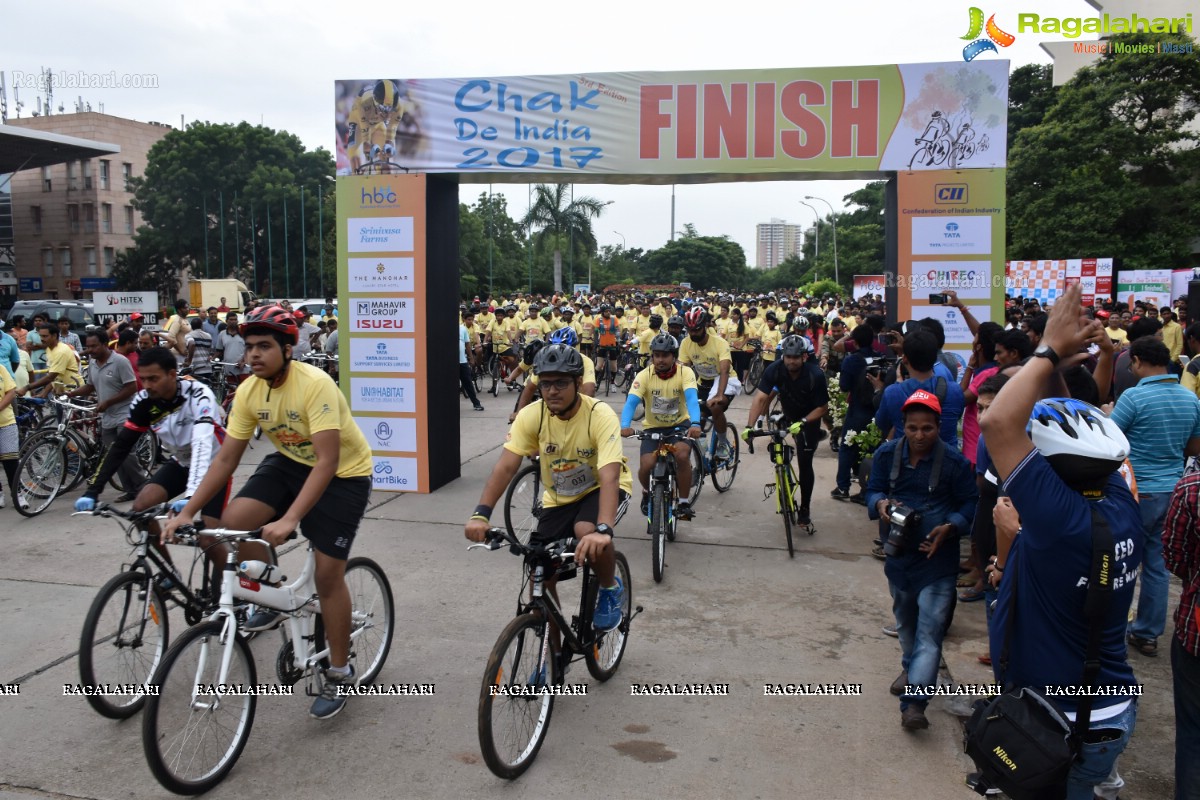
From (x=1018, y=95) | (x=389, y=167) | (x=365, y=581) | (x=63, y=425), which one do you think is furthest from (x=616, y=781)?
(x=1018, y=95)

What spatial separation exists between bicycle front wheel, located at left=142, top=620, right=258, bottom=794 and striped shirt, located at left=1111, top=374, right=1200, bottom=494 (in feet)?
16.5

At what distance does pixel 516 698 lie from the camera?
156 inches

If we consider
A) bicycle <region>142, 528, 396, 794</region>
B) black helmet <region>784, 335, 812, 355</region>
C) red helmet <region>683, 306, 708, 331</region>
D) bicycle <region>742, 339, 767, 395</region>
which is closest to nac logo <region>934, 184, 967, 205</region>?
black helmet <region>784, 335, 812, 355</region>

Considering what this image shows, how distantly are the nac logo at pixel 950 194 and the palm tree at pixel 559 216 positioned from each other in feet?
166

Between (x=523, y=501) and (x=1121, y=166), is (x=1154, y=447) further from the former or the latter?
(x=1121, y=166)

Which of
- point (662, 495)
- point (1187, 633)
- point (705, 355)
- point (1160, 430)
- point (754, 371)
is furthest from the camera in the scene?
point (754, 371)

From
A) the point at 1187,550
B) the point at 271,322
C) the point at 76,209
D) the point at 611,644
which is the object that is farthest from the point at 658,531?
the point at 76,209

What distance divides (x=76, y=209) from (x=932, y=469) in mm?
72339

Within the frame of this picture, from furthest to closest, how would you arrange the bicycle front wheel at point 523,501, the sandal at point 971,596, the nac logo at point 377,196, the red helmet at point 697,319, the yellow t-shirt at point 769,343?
the yellow t-shirt at point 769,343 < the nac logo at point 377,196 < the red helmet at point 697,319 < the bicycle front wheel at point 523,501 < the sandal at point 971,596

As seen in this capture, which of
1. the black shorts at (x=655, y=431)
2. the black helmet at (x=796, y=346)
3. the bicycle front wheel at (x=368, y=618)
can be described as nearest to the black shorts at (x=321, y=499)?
the bicycle front wheel at (x=368, y=618)

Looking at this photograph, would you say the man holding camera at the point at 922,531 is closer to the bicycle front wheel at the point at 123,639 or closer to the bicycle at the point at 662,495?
the bicycle at the point at 662,495

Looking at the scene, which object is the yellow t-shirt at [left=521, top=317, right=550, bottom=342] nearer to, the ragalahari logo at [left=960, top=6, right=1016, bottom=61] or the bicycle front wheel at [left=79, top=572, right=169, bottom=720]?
the ragalahari logo at [left=960, top=6, right=1016, bottom=61]

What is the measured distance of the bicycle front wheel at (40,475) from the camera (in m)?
8.88

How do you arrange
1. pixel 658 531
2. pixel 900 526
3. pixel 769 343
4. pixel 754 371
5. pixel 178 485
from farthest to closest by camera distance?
pixel 754 371, pixel 769 343, pixel 658 531, pixel 178 485, pixel 900 526
